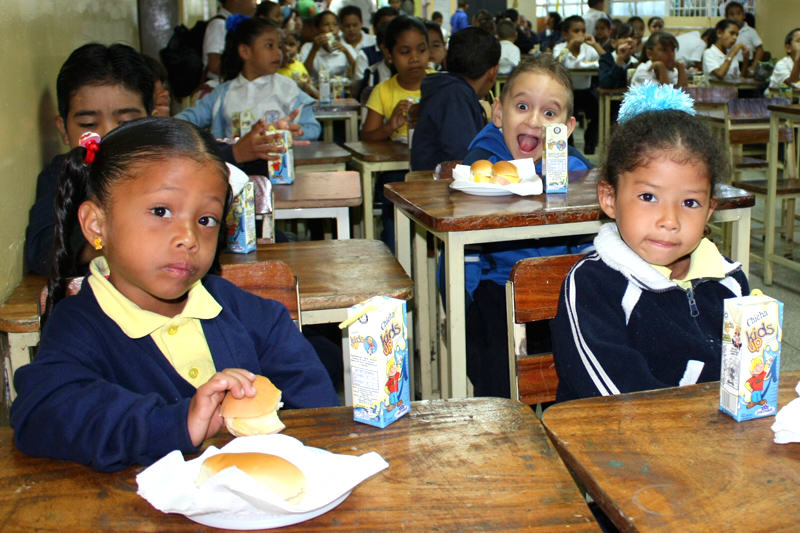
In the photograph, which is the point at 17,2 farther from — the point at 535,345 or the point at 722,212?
the point at 722,212

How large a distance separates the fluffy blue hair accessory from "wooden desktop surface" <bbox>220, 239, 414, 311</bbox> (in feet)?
2.22

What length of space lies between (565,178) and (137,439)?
72.0 inches

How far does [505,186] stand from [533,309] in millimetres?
927

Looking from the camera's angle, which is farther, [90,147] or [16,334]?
[16,334]

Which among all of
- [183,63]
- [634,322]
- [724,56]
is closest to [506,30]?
[724,56]

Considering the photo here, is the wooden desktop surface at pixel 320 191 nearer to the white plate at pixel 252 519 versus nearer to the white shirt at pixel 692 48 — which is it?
the white plate at pixel 252 519

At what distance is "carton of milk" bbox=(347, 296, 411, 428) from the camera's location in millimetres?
1024

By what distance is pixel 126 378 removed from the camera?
1237 millimetres

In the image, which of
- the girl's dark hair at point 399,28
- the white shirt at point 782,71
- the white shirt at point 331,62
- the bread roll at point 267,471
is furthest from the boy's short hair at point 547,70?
the white shirt at point 782,71

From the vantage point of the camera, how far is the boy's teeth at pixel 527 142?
9.20 feet

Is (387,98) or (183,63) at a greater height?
(183,63)

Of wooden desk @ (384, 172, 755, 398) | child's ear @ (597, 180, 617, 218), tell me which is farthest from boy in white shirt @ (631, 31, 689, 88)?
child's ear @ (597, 180, 617, 218)

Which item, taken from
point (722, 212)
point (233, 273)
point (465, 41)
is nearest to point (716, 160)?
point (722, 212)

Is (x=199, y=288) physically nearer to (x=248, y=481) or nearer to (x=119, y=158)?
(x=119, y=158)
